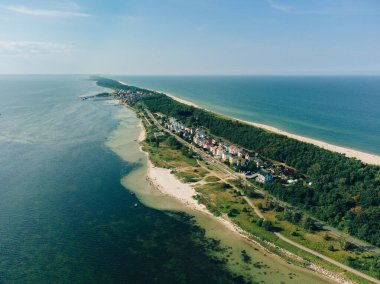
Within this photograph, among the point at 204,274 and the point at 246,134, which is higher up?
the point at 246,134

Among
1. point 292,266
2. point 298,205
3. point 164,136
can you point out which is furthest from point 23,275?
point 164,136

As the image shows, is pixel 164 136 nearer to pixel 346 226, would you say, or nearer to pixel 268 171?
pixel 268 171

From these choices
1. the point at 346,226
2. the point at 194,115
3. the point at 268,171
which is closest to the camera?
the point at 346,226

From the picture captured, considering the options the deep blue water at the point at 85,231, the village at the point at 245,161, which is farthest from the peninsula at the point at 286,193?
the deep blue water at the point at 85,231

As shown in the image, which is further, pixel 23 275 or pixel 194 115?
pixel 194 115

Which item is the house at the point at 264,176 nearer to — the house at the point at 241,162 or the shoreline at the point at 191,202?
the house at the point at 241,162

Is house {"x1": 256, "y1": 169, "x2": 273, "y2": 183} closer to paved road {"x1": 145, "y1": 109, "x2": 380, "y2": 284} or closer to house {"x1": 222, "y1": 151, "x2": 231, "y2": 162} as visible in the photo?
paved road {"x1": 145, "y1": 109, "x2": 380, "y2": 284}

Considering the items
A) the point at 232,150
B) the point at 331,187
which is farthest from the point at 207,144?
the point at 331,187
